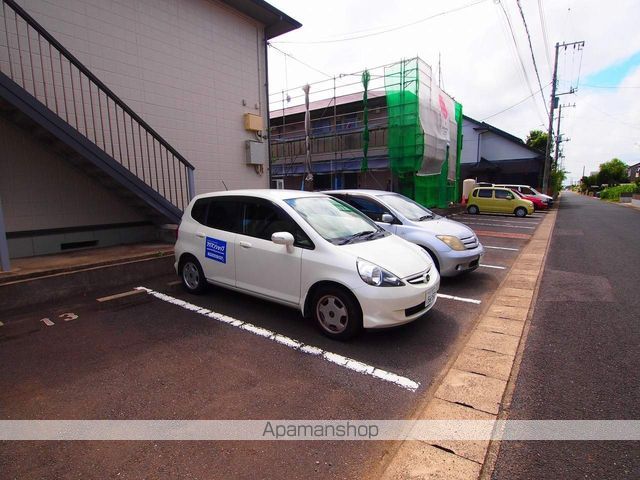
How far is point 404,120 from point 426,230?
9323 millimetres

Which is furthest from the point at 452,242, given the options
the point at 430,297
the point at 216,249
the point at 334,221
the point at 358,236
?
the point at 216,249

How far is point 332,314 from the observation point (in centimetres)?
352

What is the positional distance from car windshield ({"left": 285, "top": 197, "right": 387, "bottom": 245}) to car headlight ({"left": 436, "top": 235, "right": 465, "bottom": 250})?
4.69 ft

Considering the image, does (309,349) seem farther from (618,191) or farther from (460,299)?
(618,191)

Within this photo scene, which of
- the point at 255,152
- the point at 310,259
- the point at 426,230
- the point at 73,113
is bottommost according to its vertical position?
the point at 310,259

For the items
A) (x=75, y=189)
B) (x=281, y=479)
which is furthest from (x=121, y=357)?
(x=75, y=189)

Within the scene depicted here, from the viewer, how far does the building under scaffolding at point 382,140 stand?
1340cm

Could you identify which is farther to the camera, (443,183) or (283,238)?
(443,183)

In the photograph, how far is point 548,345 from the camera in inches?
134

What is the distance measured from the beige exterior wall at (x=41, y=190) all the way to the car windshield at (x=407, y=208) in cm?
529

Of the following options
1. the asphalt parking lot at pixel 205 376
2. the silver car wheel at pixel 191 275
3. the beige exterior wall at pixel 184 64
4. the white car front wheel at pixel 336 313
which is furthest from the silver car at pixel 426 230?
the beige exterior wall at pixel 184 64

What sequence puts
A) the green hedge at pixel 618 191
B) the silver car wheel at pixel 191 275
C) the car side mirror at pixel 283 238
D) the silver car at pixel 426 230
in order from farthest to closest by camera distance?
1. the green hedge at pixel 618 191
2. the silver car at pixel 426 230
3. the silver car wheel at pixel 191 275
4. the car side mirror at pixel 283 238

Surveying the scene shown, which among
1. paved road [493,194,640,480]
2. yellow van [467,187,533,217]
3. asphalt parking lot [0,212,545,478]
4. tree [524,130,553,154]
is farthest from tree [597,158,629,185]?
asphalt parking lot [0,212,545,478]

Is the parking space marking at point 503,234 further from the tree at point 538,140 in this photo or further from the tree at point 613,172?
the tree at point 613,172
